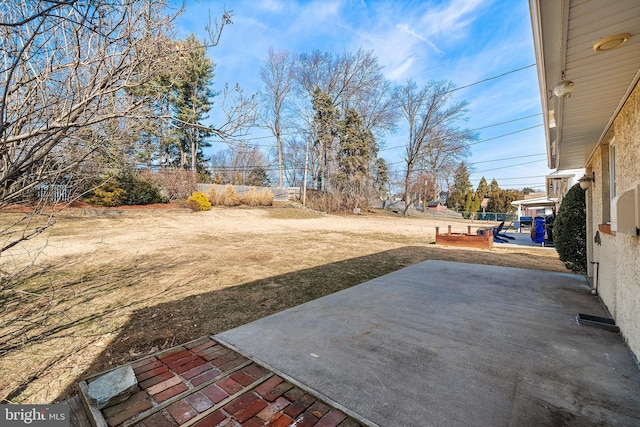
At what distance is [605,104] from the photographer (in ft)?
8.17

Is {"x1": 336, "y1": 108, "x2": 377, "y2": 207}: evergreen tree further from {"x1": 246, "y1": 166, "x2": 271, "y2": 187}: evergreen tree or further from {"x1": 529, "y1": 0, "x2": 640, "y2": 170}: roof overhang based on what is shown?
{"x1": 529, "y1": 0, "x2": 640, "y2": 170}: roof overhang

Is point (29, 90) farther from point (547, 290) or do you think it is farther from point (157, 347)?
point (547, 290)

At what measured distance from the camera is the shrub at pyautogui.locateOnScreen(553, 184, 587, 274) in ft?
15.1

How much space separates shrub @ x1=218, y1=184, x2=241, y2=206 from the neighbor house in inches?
719

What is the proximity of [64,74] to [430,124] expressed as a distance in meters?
28.1

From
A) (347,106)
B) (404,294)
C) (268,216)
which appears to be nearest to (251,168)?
(347,106)

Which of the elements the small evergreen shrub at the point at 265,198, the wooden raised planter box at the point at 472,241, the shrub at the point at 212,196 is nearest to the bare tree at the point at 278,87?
the small evergreen shrub at the point at 265,198

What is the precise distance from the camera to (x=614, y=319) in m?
2.67

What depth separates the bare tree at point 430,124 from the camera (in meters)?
25.2

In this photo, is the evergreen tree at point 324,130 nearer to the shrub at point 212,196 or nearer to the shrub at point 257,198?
the shrub at point 257,198

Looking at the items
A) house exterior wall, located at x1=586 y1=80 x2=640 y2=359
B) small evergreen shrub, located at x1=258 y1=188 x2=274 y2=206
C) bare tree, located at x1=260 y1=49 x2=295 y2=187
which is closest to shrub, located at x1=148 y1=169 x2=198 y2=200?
small evergreen shrub, located at x1=258 y1=188 x2=274 y2=206

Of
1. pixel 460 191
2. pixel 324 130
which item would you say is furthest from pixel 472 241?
pixel 460 191

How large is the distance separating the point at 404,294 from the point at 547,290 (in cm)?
206

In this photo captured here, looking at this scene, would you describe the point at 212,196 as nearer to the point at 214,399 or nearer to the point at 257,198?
the point at 257,198
